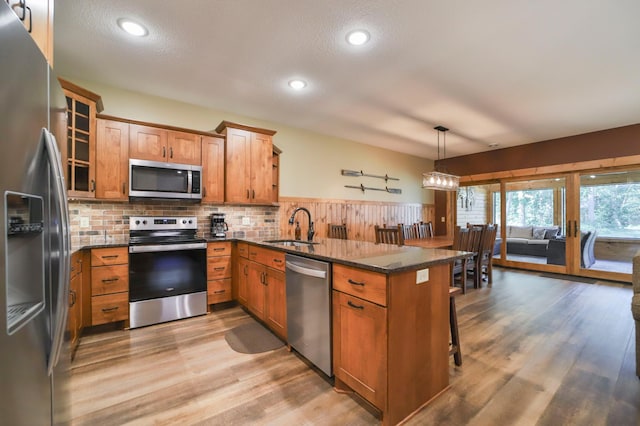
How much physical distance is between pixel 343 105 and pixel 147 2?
2354 mm

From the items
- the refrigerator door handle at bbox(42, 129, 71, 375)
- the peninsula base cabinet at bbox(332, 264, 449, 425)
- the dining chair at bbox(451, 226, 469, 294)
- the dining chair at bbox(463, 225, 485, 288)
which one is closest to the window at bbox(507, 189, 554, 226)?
the dining chair at bbox(463, 225, 485, 288)

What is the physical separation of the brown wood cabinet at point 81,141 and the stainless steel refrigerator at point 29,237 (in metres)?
1.93

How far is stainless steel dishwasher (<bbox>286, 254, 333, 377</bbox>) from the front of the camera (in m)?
1.90

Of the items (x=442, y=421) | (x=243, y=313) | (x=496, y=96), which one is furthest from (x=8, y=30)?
(x=496, y=96)

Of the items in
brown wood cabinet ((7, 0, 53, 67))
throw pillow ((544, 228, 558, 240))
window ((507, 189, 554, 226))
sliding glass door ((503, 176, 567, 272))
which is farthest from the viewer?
window ((507, 189, 554, 226))

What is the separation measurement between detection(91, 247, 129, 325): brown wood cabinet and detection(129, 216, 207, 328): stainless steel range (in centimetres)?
6

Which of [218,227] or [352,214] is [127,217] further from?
[352,214]

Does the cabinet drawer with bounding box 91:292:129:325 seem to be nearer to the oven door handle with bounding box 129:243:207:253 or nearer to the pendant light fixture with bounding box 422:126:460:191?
the oven door handle with bounding box 129:243:207:253

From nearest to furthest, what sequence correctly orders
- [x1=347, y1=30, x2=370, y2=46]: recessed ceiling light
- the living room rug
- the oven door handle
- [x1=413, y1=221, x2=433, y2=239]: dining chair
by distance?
[x1=347, y1=30, x2=370, y2=46]: recessed ceiling light < the living room rug < the oven door handle < [x1=413, y1=221, x2=433, y2=239]: dining chair

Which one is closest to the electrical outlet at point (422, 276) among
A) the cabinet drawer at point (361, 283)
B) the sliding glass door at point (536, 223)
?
the cabinet drawer at point (361, 283)

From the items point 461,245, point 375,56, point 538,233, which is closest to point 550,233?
point 538,233

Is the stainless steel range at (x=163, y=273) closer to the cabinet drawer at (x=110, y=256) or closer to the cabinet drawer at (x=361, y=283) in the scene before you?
the cabinet drawer at (x=110, y=256)

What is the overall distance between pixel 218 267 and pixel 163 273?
593 millimetres

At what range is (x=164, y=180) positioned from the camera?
319 cm
